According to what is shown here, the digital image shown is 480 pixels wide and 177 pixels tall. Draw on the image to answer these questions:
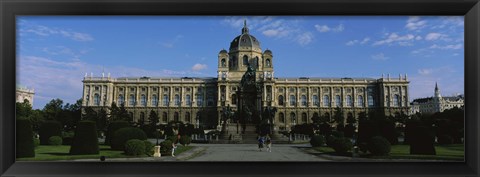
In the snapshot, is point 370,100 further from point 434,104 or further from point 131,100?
point 131,100

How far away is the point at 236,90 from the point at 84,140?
6122cm

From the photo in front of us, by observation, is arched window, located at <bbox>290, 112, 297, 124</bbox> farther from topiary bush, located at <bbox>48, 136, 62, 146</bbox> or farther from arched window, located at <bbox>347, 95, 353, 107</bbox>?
topiary bush, located at <bbox>48, 136, 62, 146</bbox>

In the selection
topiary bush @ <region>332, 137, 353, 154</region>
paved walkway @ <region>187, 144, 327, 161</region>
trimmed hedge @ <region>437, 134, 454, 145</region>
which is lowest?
trimmed hedge @ <region>437, 134, 454, 145</region>

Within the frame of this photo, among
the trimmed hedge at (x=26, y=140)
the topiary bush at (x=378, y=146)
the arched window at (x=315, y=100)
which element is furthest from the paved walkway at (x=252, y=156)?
the arched window at (x=315, y=100)

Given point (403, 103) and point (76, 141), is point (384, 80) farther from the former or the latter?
point (76, 141)

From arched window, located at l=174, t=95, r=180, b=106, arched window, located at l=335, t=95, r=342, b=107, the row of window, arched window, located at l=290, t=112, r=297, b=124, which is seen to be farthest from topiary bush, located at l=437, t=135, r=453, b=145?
arched window, located at l=174, t=95, r=180, b=106

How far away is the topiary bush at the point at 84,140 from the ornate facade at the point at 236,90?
58.4 m

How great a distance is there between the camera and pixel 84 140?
1492 cm

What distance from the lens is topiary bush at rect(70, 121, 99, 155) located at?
48.5ft

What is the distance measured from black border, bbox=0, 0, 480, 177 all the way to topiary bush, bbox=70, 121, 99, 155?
6624 millimetres
